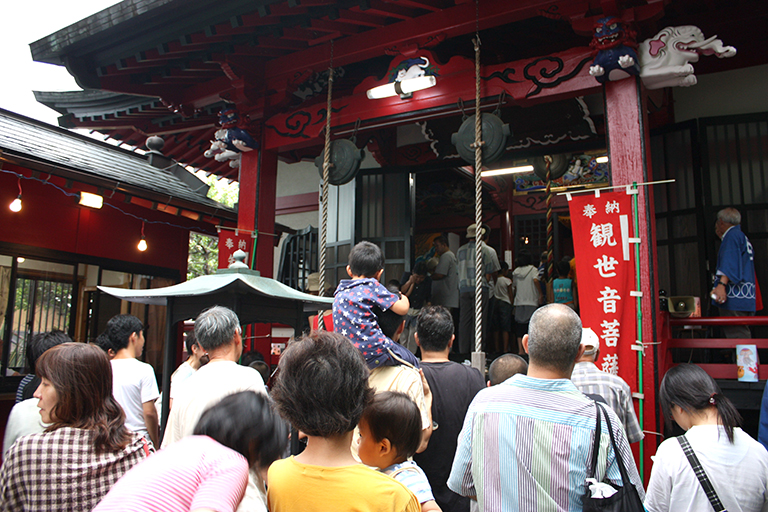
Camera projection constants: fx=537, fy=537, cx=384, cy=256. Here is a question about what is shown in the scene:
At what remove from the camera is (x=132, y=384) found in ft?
Answer: 11.0

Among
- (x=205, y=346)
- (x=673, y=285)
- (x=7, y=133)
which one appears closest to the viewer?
(x=205, y=346)

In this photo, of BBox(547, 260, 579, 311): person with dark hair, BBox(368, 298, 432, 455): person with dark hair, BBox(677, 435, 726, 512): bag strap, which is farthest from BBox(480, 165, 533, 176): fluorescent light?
BBox(677, 435, 726, 512): bag strap

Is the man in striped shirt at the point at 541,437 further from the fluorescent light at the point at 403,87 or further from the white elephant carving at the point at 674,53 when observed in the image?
the fluorescent light at the point at 403,87

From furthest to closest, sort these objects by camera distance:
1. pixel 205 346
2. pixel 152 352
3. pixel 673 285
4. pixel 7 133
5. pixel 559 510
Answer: pixel 152 352 → pixel 7 133 → pixel 673 285 → pixel 205 346 → pixel 559 510

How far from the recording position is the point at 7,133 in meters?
6.77

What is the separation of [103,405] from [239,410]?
1002mm

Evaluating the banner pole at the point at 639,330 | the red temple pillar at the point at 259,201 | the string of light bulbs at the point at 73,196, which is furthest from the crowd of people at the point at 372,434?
→ the string of light bulbs at the point at 73,196

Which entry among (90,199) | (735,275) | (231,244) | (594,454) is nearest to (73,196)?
(90,199)

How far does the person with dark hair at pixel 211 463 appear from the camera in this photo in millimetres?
998

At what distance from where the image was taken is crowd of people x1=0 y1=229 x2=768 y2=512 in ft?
3.95

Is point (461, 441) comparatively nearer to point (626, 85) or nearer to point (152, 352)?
point (626, 85)

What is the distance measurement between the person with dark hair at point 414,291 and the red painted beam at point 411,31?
2.85m

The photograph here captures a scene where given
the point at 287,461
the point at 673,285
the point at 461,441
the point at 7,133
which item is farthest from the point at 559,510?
the point at 7,133

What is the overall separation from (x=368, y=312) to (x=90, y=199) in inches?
210
